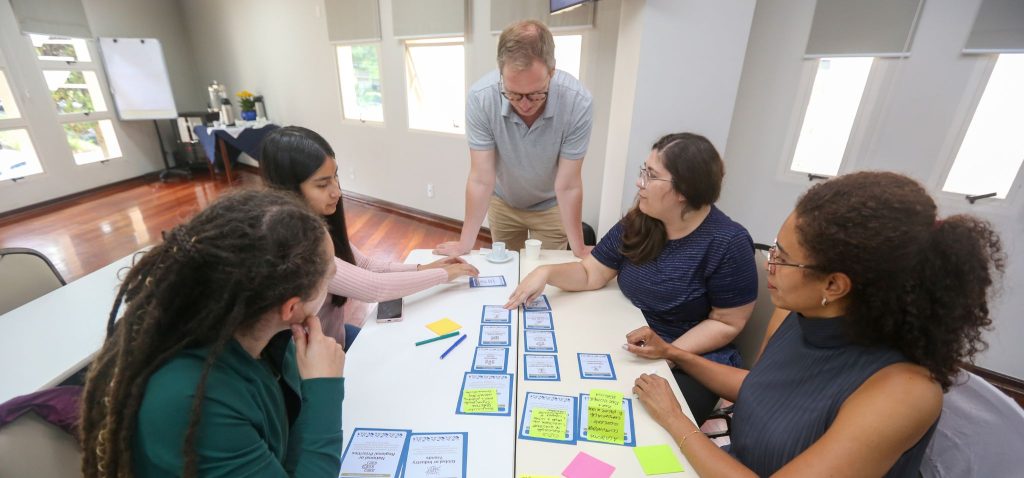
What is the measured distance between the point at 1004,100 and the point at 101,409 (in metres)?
3.49

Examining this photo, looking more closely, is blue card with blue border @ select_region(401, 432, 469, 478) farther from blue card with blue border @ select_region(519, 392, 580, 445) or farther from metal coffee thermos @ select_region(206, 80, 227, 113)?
metal coffee thermos @ select_region(206, 80, 227, 113)

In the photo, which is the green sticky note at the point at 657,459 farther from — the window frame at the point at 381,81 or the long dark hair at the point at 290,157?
the window frame at the point at 381,81

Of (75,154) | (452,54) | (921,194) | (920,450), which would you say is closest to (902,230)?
(921,194)

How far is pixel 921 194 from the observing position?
2.42ft

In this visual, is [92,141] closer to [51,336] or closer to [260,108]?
[260,108]

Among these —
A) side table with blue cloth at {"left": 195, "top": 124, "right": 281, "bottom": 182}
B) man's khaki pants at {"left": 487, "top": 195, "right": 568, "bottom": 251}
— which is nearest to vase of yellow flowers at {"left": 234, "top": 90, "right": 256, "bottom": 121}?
side table with blue cloth at {"left": 195, "top": 124, "right": 281, "bottom": 182}

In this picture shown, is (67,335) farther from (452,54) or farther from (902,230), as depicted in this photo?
(452,54)

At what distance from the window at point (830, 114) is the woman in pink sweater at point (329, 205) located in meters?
2.26

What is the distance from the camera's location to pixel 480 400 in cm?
100

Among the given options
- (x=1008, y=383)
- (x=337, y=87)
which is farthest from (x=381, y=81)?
(x=1008, y=383)

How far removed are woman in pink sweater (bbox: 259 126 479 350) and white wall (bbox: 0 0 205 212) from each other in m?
5.21

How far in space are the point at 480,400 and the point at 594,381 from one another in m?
0.31

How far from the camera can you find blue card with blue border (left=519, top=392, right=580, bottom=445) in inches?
35.7

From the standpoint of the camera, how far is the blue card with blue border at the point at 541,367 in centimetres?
108
